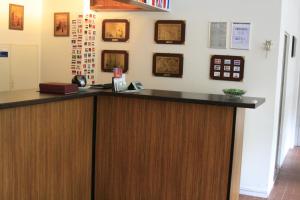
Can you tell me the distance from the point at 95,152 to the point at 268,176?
2.08m

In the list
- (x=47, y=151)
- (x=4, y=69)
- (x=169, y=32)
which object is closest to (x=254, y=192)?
(x=169, y=32)

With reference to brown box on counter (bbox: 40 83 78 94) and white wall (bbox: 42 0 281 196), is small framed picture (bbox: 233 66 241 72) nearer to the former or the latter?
white wall (bbox: 42 0 281 196)

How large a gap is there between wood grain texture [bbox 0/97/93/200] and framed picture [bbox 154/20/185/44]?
5.15ft

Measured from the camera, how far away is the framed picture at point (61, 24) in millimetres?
5504

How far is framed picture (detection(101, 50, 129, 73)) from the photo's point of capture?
5.27 meters

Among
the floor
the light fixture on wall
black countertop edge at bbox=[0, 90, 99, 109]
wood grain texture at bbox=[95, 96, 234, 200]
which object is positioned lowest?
the floor

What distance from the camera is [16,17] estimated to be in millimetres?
5438

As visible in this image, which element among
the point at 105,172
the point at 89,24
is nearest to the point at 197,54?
the point at 89,24

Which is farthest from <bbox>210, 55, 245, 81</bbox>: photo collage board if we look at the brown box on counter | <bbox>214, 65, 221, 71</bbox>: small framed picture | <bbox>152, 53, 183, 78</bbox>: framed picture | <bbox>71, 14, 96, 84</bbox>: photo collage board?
the brown box on counter

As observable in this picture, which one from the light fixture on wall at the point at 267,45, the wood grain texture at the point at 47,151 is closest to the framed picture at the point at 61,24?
the wood grain texture at the point at 47,151

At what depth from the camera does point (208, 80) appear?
4914mm

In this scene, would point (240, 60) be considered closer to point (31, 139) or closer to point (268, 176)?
point (268, 176)

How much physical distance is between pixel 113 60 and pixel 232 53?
152 cm

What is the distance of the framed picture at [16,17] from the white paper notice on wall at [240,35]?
2802 mm
